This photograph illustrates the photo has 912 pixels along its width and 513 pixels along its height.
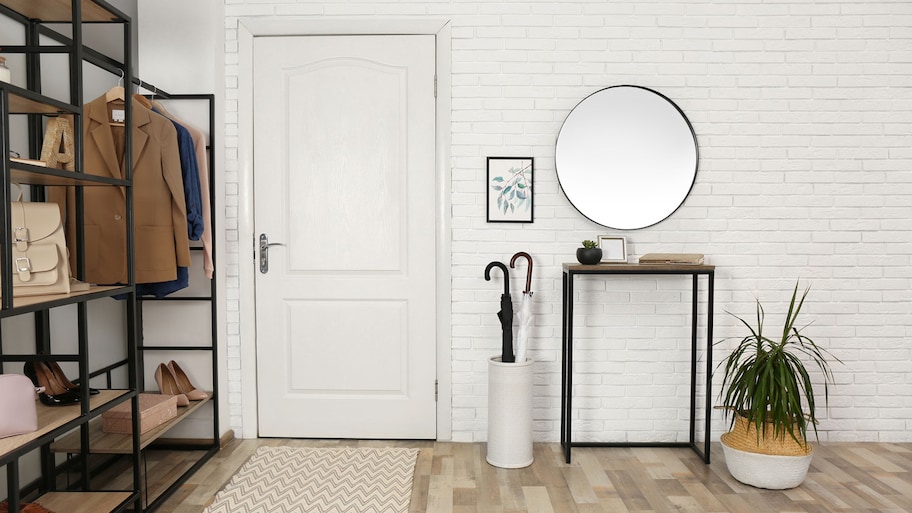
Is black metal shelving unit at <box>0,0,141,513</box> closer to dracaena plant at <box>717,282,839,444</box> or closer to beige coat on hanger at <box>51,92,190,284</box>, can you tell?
beige coat on hanger at <box>51,92,190,284</box>

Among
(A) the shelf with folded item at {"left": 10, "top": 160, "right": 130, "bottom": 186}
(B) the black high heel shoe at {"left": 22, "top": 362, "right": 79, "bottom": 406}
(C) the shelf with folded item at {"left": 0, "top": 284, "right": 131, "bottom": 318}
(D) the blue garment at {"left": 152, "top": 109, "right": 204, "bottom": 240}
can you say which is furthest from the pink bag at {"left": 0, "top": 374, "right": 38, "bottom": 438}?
(D) the blue garment at {"left": 152, "top": 109, "right": 204, "bottom": 240}

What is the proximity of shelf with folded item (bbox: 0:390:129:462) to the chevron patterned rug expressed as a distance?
2.00 ft

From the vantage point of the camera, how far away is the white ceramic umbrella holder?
113 inches

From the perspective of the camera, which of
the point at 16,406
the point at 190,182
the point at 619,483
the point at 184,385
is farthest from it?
the point at 184,385

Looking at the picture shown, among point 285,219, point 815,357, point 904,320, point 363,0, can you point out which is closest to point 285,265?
point 285,219

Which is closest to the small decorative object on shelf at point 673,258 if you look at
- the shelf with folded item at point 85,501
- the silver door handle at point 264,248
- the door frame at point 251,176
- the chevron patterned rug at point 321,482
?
the door frame at point 251,176

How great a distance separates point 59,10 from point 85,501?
1695 millimetres

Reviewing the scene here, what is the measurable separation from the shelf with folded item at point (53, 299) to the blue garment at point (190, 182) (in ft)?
2.20

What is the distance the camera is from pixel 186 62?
3.07 meters

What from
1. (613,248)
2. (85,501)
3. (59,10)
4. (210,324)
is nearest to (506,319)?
(613,248)

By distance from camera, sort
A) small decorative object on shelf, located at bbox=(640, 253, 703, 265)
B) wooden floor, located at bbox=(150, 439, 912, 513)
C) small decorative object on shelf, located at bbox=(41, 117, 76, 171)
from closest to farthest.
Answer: small decorative object on shelf, located at bbox=(41, 117, 76, 171) < wooden floor, located at bbox=(150, 439, 912, 513) < small decorative object on shelf, located at bbox=(640, 253, 703, 265)

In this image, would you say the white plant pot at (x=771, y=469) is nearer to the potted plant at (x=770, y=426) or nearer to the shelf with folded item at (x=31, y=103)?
the potted plant at (x=770, y=426)

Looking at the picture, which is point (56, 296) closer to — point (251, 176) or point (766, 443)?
point (251, 176)

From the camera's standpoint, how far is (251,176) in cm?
319
